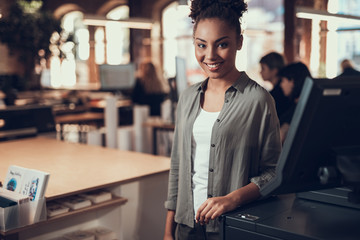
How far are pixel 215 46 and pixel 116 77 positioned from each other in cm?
602

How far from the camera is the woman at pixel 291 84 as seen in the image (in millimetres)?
3254

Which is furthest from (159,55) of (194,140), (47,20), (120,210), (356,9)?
(194,140)

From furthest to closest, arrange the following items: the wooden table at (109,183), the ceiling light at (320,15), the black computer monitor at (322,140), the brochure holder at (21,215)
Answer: the ceiling light at (320,15)
the wooden table at (109,183)
the brochure holder at (21,215)
the black computer monitor at (322,140)

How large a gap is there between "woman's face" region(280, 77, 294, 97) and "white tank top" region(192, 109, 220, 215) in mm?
1993

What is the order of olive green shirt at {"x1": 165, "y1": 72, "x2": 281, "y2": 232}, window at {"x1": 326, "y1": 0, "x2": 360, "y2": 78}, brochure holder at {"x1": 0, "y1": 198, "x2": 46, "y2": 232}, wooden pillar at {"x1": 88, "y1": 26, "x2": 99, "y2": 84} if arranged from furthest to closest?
wooden pillar at {"x1": 88, "y1": 26, "x2": 99, "y2": 84}
window at {"x1": 326, "y1": 0, "x2": 360, "y2": 78}
brochure holder at {"x1": 0, "y1": 198, "x2": 46, "y2": 232}
olive green shirt at {"x1": 165, "y1": 72, "x2": 281, "y2": 232}

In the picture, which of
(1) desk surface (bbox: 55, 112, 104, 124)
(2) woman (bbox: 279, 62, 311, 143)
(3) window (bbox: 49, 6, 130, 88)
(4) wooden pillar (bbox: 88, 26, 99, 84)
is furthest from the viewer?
(4) wooden pillar (bbox: 88, 26, 99, 84)

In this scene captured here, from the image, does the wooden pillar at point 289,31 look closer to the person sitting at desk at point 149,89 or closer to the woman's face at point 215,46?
the person sitting at desk at point 149,89

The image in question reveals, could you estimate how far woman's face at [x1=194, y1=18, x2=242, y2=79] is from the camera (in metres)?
1.38

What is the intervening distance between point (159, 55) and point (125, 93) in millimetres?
1759

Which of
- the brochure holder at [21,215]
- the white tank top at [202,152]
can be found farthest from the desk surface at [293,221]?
the brochure holder at [21,215]

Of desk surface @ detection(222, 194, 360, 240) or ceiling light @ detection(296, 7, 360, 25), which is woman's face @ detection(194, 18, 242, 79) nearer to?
desk surface @ detection(222, 194, 360, 240)

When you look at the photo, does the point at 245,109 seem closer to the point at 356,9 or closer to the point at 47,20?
the point at 47,20

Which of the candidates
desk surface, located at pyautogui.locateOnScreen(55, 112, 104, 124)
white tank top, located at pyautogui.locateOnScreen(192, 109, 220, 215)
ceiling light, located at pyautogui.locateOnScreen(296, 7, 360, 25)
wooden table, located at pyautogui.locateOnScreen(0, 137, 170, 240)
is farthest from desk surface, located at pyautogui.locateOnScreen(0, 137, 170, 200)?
desk surface, located at pyautogui.locateOnScreen(55, 112, 104, 124)

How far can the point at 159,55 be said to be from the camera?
37.5ft
